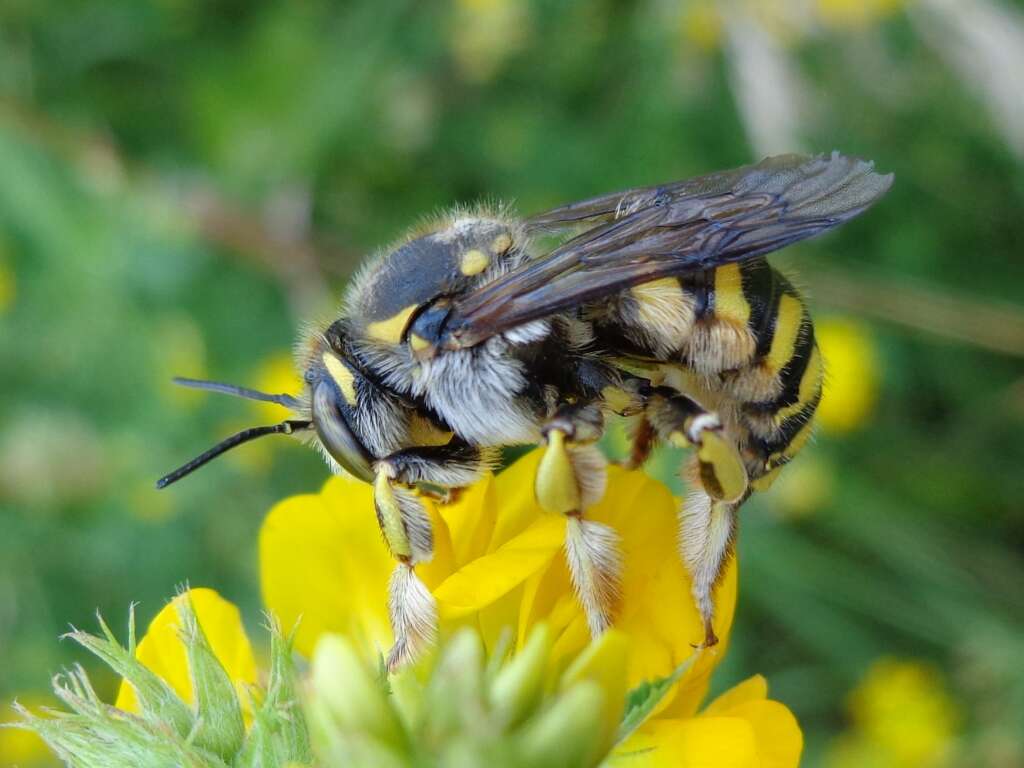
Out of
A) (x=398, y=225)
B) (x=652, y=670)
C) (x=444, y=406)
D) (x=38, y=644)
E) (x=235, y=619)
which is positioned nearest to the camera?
(x=652, y=670)

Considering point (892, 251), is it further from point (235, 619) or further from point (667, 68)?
point (235, 619)

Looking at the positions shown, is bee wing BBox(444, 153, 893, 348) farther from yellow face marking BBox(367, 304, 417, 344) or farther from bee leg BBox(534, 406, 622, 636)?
bee leg BBox(534, 406, 622, 636)

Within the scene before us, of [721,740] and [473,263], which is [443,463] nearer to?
[473,263]

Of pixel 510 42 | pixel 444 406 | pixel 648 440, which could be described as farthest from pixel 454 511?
pixel 510 42

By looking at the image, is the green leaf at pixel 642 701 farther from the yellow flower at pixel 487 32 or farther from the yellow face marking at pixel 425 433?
the yellow flower at pixel 487 32

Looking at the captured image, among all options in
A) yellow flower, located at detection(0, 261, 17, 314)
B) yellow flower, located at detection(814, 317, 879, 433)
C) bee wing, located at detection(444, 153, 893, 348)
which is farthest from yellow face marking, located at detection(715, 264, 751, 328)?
yellow flower, located at detection(0, 261, 17, 314)
